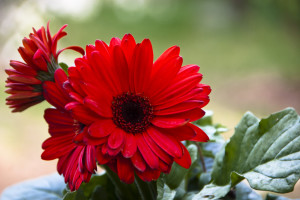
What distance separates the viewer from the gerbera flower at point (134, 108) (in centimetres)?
36

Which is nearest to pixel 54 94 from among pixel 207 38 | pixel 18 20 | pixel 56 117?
pixel 56 117

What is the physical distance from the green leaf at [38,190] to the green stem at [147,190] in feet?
0.65

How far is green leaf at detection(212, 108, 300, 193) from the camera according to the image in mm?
414

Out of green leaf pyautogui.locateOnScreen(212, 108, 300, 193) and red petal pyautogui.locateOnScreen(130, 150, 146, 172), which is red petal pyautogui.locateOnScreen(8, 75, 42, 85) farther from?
green leaf pyautogui.locateOnScreen(212, 108, 300, 193)

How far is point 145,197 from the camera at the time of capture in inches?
17.8

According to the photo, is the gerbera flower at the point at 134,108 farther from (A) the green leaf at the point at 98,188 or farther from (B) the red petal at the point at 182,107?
(A) the green leaf at the point at 98,188

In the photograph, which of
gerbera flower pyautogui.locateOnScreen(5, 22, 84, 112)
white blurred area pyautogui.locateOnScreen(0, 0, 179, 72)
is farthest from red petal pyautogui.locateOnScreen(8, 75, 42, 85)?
white blurred area pyautogui.locateOnScreen(0, 0, 179, 72)

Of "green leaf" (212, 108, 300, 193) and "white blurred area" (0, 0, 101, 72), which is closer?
"green leaf" (212, 108, 300, 193)

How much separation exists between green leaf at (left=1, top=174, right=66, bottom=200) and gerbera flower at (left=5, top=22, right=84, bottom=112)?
0.24 metres

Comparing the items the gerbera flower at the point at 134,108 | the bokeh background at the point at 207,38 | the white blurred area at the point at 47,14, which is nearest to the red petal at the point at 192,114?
the gerbera flower at the point at 134,108

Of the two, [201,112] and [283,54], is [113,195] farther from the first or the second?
[283,54]

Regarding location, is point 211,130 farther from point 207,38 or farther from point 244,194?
point 207,38

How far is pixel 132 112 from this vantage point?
417mm

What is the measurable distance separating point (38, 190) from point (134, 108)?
0.30 m
